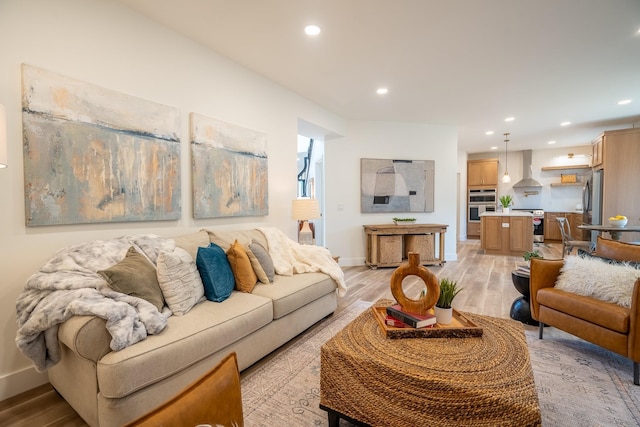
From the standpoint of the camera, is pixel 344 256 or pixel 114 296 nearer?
pixel 114 296

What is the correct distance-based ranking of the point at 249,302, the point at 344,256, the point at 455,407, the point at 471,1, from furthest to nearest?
the point at 344,256
the point at 471,1
the point at 249,302
the point at 455,407

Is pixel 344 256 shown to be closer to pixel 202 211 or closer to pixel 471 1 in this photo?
pixel 202 211

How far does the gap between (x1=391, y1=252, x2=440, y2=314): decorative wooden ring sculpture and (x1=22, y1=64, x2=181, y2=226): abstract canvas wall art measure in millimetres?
2075

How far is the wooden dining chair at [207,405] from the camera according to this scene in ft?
1.89

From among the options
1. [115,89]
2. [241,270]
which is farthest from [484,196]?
[115,89]

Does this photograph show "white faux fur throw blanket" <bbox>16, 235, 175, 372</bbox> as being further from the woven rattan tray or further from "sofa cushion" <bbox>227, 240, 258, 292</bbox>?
the woven rattan tray

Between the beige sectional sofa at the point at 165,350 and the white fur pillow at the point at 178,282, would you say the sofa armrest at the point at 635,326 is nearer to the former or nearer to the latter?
the beige sectional sofa at the point at 165,350

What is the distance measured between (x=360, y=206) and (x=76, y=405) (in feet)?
15.8

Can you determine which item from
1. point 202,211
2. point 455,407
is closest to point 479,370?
point 455,407

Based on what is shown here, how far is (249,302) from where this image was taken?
220 centimetres

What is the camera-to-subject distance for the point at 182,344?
1.62 metres

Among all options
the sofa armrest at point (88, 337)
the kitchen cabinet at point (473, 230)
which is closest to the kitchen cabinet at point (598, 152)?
the kitchen cabinet at point (473, 230)

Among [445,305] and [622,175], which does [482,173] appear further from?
[445,305]

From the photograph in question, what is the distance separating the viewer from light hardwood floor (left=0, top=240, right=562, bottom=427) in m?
1.68
